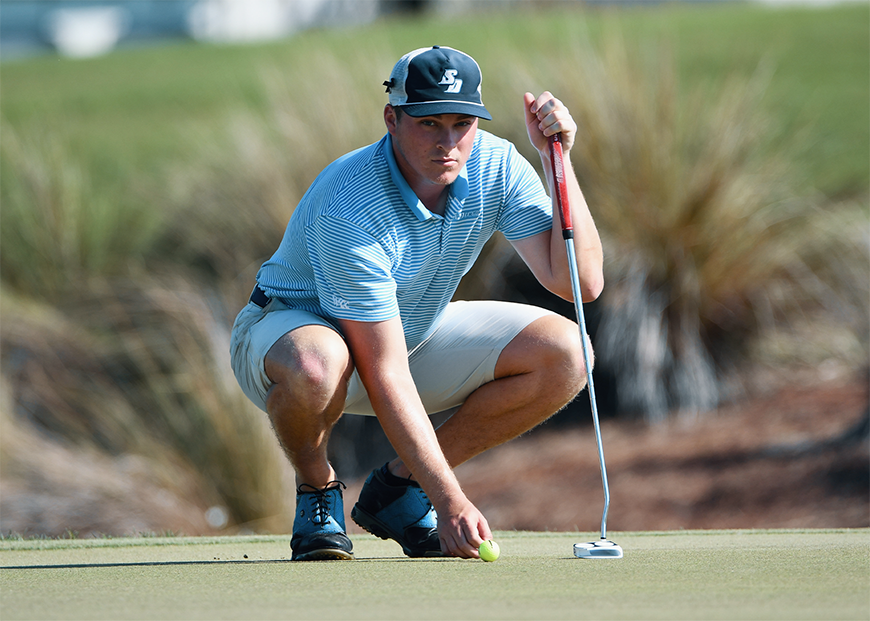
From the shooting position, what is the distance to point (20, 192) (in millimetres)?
8211

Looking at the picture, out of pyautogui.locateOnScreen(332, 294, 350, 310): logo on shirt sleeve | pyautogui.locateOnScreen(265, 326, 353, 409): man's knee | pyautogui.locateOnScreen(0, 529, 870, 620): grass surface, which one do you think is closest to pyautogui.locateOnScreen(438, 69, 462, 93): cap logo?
pyautogui.locateOnScreen(332, 294, 350, 310): logo on shirt sleeve

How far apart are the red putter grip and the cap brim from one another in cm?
32

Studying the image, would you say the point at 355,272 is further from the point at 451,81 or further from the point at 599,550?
the point at 599,550

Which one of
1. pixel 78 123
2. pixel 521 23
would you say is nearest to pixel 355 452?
pixel 78 123

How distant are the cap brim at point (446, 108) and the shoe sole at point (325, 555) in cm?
128

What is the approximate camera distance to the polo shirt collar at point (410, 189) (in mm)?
3268

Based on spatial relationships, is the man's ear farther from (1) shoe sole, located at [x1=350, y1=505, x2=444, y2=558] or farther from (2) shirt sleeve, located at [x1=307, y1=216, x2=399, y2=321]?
(1) shoe sole, located at [x1=350, y1=505, x2=444, y2=558]

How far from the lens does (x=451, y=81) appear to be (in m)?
3.12

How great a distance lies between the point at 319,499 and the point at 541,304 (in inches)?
167

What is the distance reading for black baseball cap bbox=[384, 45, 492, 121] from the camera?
310 cm

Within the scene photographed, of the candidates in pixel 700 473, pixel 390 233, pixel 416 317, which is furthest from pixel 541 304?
pixel 390 233

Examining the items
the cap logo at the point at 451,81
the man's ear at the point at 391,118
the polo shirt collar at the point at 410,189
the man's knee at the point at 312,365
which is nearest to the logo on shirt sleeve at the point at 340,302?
the man's knee at the point at 312,365

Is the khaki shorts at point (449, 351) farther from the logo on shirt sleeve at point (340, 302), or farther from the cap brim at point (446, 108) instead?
the cap brim at point (446, 108)

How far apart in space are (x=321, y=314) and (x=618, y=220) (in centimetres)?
391
